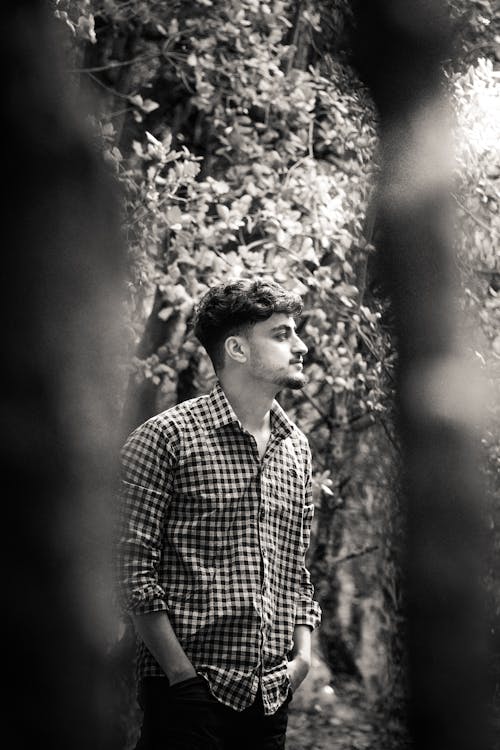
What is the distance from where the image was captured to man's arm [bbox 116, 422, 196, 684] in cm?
145

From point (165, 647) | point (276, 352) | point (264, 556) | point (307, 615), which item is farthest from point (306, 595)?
point (276, 352)

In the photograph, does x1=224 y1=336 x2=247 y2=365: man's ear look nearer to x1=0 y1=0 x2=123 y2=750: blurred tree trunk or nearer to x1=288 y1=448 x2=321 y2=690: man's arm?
x1=288 y1=448 x2=321 y2=690: man's arm

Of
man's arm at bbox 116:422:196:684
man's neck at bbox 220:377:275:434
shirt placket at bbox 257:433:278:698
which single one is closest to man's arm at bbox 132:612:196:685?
man's arm at bbox 116:422:196:684

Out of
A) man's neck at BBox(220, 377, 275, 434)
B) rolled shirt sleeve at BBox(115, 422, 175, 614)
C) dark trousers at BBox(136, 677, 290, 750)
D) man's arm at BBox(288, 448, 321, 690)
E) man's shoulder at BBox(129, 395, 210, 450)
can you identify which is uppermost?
man's neck at BBox(220, 377, 275, 434)

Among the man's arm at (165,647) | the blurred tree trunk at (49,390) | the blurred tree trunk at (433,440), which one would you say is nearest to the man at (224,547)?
the man's arm at (165,647)

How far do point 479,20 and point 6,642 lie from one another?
285cm

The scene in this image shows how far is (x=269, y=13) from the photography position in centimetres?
328

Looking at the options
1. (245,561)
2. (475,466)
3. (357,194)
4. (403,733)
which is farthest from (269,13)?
(403,733)

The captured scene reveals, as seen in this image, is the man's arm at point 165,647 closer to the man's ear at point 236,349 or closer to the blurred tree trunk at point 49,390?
the man's ear at point 236,349

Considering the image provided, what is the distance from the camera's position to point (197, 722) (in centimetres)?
144

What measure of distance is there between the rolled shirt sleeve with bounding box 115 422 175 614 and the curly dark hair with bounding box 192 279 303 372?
252 mm

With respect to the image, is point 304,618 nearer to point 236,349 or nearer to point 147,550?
point 147,550

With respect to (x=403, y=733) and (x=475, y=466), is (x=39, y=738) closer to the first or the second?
(x=475, y=466)

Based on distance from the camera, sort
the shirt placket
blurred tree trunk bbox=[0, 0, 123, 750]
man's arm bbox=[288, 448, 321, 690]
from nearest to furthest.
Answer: blurred tree trunk bbox=[0, 0, 123, 750], the shirt placket, man's arm bbox=[288, 448, 321, 690]
